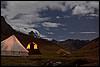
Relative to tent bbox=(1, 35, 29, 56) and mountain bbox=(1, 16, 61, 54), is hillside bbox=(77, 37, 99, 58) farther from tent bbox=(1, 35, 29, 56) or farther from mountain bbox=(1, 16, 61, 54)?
tent bbox=(1, 35, 29, 56)

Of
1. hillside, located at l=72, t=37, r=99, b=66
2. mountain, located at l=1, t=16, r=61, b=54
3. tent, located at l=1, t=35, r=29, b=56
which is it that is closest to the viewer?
hillside, located at l=72, t=37, r=99, b=66

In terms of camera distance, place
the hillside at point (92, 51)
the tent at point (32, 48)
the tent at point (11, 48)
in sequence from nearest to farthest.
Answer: the tent at point (11, 48), the tent at point (32, 48), the hillside at point (92, 51)

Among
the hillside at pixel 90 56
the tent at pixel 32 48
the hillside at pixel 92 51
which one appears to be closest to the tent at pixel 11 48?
the hillside at pixel 90 56

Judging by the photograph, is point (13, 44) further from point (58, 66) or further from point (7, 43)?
point (58, 66)

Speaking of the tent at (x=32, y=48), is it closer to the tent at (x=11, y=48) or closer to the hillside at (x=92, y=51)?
the hillside at (x=92, y=51)

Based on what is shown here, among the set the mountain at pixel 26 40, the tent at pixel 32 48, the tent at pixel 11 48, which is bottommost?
the mountain at pixel 26 40

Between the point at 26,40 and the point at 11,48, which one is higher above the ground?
the point at 11,48

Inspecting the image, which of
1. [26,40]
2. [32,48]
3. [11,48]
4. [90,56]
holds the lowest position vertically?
[26,40]

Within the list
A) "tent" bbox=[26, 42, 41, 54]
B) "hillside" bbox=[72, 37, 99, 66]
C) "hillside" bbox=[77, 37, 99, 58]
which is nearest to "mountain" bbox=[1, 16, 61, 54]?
Answer: "hillside" bbox=[77, 37, 99, 58]

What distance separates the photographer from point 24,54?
4578cm

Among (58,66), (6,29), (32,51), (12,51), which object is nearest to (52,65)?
(58,66)

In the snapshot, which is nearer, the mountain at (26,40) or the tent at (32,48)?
the tent at (32,48)

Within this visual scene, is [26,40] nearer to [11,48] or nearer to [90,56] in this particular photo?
[90,56]

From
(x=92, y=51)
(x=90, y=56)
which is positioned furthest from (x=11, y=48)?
(x=92, y=51)
